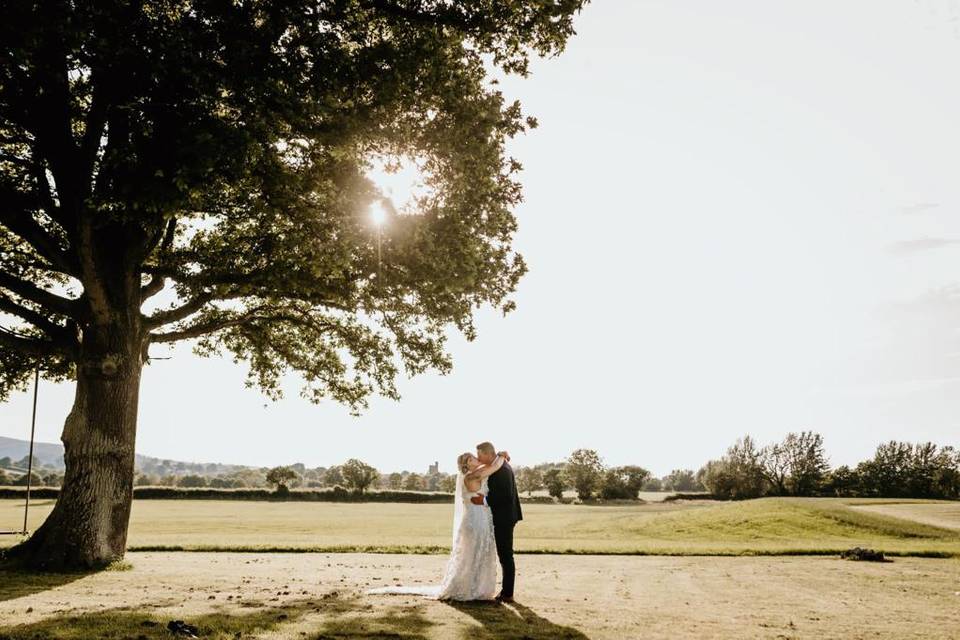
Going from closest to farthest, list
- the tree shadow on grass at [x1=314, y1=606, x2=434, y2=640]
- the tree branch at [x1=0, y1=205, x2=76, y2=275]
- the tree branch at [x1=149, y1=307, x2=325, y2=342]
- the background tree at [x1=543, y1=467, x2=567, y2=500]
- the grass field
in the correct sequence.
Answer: the tree shadow on grass at [x1=314, y1=606, x2=434, y2=640] < the tree branch at [x1=0, y1=205, x2=76, y2=275] < the tree branch at [x1=149, y1=307, x2=325, y2=342] < the grass field < the background tree at [x1=543, y1=467, x2=567, y2=500]

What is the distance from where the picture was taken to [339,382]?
19469 mm

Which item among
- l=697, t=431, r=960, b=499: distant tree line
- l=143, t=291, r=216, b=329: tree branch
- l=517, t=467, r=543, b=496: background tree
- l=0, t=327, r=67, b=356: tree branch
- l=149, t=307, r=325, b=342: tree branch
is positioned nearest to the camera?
l=0, t=327, r=67, b=356: tree branch

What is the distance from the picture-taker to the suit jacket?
11.0 metres

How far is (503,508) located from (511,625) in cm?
286

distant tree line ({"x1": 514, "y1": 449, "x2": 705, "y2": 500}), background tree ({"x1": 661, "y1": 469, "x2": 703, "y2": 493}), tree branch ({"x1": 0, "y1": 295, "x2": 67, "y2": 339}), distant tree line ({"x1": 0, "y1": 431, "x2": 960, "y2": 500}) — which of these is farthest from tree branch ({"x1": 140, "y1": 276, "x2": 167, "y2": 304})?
background tree ({"x1": 661, "y1": 469, "x2": 703, "y2": 493})

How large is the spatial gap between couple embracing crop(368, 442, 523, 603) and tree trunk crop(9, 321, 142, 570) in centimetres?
660

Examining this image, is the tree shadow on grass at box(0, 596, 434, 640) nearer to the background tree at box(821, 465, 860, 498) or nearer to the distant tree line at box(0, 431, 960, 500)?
the distant tree line at box(0, 431, 960, 500)

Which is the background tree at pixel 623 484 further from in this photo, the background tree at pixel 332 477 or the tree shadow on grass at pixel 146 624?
the tree shadow on grass at pixel 146 624

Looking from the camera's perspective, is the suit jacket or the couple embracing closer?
the couple embracing

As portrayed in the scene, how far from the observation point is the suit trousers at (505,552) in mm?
10531

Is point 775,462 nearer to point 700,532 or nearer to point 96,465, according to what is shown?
point 700,532

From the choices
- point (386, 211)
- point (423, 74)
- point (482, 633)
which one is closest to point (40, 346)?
point (386, 211)

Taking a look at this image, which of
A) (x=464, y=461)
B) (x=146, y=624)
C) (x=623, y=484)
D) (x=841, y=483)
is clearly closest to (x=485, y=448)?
(x=464, y=461)

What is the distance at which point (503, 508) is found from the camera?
11.0 meters
